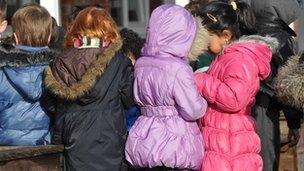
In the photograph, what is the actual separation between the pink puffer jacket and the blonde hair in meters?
1.03

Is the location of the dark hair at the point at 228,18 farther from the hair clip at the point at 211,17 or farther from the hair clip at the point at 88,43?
the hair clip at the point at 88,43

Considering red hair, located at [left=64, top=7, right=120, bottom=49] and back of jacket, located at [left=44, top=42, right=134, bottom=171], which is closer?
back of jacket, located at [left=44, top=42, right=134, bottom=171]

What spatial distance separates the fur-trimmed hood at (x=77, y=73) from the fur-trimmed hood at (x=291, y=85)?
39.3 inches

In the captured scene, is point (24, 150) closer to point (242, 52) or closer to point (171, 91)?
point (171, 91)

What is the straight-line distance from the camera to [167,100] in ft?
13.5

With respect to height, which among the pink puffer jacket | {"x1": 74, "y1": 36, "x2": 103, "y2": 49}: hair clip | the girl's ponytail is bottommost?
the pink puffer jacket

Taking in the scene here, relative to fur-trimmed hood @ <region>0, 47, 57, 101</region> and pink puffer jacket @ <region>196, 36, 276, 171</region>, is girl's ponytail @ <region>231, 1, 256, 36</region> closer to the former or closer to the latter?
pink puffer jacket @ <region>196, 36, 276, 171</region>

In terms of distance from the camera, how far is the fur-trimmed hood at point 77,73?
4090mm

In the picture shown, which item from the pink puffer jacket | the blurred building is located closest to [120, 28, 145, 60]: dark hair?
the pink puffer jacket

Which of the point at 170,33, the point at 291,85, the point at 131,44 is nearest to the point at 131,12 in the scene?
the point at 131,44

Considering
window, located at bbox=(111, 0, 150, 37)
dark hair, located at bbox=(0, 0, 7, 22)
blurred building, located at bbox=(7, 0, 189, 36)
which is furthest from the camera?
window, located at bbox=(111, 0, 150, 37)

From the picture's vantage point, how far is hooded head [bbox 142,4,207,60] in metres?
4.16

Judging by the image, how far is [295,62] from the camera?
4148 millimetres

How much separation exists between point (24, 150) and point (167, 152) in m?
0.82
